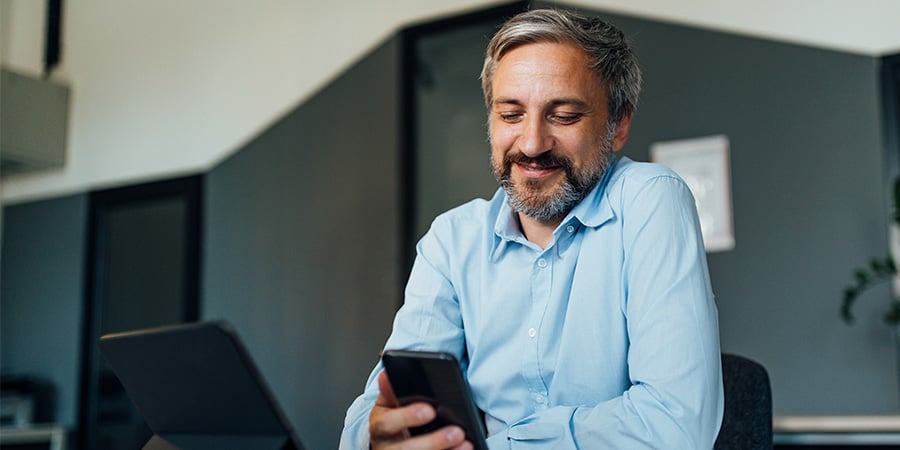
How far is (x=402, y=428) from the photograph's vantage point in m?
1.24

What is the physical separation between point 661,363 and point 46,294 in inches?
215

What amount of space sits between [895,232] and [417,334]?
86.8 inches

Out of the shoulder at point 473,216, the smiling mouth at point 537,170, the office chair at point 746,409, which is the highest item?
the smiling mouth at point 537,170

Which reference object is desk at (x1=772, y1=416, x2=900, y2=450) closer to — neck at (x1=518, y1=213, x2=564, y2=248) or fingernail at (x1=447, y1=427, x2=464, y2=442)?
neck at (x1=518, y1=213, x2=564, y2=248)

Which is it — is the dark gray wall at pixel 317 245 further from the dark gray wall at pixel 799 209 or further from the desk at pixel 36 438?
the dark gray wall at pixel 799 209

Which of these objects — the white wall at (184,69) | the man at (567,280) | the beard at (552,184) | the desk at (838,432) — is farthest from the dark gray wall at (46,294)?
the beard at (552,184)

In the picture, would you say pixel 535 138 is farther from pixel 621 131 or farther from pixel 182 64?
pixel 182 64

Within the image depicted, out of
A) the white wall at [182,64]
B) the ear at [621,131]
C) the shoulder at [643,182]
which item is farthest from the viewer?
the white wall at [182,64]

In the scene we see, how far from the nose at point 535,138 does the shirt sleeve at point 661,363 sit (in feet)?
0.66

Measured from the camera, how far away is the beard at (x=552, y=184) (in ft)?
5.08

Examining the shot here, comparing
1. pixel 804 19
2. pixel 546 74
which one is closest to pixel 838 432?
pixel 546 74

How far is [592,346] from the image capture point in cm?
145

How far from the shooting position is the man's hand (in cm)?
118

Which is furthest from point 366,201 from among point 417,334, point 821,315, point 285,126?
point 417,334
